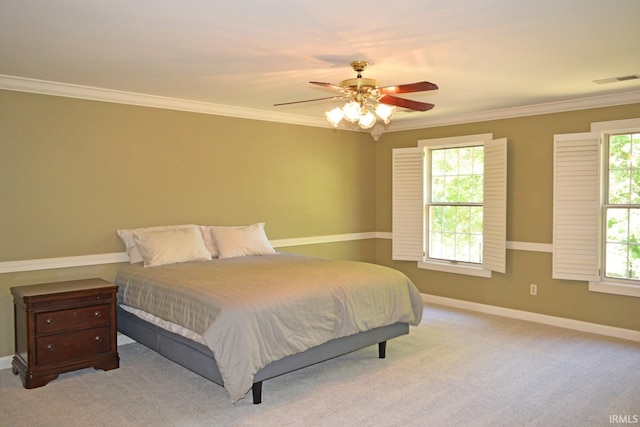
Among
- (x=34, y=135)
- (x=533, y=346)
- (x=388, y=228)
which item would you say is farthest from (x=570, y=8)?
(x=388, y=228)

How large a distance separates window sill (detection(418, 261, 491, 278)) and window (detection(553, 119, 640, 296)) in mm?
975

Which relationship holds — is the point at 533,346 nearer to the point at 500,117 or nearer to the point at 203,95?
the point at 500,117

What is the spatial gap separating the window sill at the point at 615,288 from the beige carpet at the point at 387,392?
488 mm

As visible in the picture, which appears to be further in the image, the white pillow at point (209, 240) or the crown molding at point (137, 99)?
the white pillow at point (209, 240)

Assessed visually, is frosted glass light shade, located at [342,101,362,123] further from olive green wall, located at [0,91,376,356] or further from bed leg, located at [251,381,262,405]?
olive green wall, located at [0,91,376,356]

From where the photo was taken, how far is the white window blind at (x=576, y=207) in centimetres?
495

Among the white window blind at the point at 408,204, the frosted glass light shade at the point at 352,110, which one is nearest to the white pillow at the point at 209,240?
the frosted glass light shade at the point at 352,110

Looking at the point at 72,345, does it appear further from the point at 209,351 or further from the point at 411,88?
the point at 411,88

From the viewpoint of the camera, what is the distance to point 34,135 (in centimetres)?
422

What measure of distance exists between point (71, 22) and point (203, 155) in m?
2.55

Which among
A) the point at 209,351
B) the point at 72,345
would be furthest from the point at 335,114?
the point at 72,345

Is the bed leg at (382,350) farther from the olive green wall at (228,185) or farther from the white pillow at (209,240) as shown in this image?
the olive green wall at (228,185)

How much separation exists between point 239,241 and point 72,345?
6.02ft

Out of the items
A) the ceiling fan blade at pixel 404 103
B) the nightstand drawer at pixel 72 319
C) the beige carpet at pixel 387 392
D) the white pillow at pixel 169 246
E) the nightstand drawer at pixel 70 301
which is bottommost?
the beige carpet at pixel 387 392
